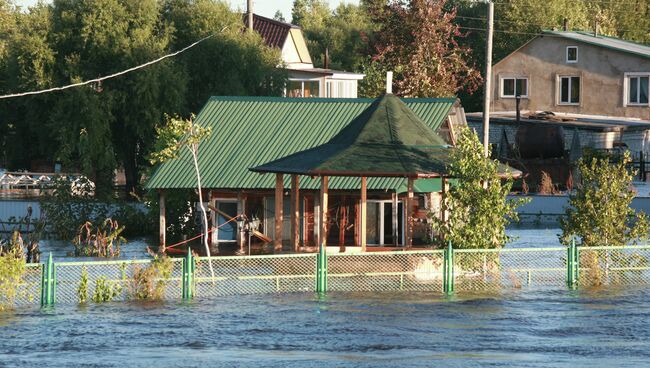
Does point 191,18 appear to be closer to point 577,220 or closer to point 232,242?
point 232,242

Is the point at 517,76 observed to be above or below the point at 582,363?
above

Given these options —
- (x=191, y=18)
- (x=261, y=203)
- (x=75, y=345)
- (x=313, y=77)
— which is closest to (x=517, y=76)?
(x=313, y=77)

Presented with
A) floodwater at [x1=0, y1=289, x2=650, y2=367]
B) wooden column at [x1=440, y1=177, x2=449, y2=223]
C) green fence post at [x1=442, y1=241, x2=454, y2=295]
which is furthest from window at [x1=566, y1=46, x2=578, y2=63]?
green fence post at [x1=442, y1=241, x2=454, y2=295]

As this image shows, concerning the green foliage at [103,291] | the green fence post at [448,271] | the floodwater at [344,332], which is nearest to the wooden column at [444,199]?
the green fence post at [448,271]

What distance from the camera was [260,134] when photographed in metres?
55.2

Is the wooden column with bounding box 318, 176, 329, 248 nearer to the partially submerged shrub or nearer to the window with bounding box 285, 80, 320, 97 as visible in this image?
the partially submerged shrub

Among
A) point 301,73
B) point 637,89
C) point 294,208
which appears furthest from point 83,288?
point 637,89

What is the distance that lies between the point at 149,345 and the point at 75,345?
166 centimetres

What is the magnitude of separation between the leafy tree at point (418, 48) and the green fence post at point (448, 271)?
155 feet

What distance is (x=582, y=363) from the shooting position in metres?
27.9

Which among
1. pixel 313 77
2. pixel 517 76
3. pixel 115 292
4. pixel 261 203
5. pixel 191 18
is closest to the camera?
pixel 115 292

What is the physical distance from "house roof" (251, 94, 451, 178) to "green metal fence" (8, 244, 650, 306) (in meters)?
3.15

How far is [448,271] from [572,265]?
13.0 ft

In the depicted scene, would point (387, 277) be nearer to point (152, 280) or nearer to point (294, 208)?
point (294, 208)
